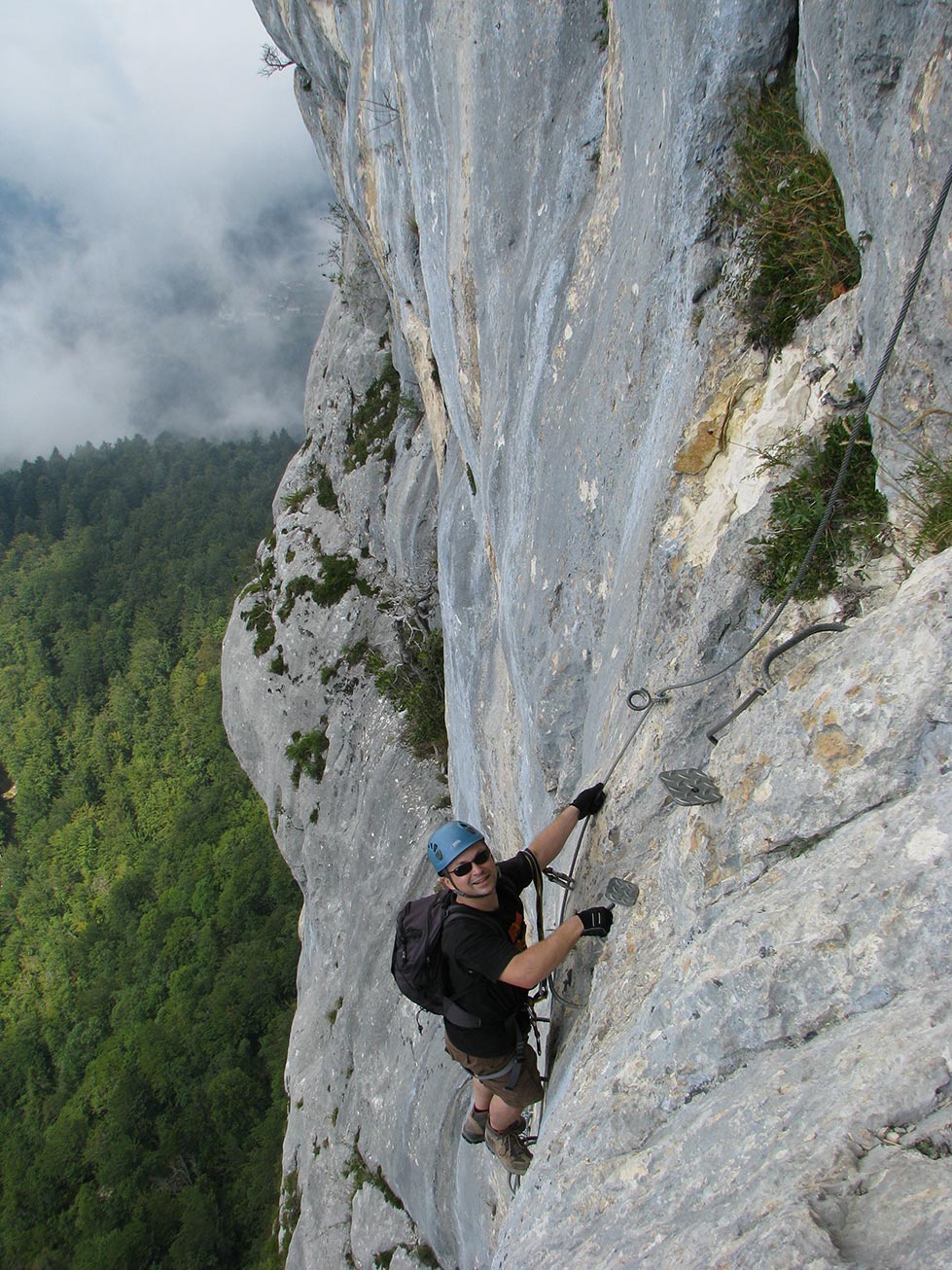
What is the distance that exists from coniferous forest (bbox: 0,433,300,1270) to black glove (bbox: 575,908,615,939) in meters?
34.0

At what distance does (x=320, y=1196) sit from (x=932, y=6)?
2076 centimetres

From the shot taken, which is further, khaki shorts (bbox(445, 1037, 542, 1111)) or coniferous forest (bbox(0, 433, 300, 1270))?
coniferous forest (bbox(0, 433, 300, 1270))

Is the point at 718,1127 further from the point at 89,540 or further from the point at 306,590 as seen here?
the point at 89,540

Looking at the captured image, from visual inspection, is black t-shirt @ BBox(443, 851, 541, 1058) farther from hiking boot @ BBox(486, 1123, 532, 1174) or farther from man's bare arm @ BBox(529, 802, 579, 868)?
hiking boot @ BBox(486, 1123, 532, 1174)

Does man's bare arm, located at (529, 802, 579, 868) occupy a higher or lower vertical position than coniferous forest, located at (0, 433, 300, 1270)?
lower

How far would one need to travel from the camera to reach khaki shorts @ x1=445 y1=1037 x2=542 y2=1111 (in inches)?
231

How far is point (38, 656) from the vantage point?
99750mm

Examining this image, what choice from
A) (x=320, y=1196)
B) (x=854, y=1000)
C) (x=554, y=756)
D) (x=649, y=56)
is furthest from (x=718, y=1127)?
(x=320, y=1196)

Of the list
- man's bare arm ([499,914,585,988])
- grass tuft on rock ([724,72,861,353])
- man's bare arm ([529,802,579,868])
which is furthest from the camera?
man's bare arm ([529,802,579,868])

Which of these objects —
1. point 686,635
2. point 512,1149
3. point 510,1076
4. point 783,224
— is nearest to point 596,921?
point 686,635

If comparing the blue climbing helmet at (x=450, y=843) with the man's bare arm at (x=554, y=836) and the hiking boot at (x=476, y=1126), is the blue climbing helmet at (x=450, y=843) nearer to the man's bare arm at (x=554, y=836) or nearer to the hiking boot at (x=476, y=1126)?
A: the man's bare arm at (x=554, y=836)

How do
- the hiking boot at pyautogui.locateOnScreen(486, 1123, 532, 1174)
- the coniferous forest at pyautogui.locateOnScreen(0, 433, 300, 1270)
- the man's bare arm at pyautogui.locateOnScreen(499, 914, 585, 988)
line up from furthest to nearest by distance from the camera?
the coniferous forest at pyautogui.locateOnScreen(0, 433, 300, 1270), the hiking boot at pyautogui.locateOnScreen(486, 1123, 532, 1174), the man's bare arm at pyautogui.locateOnScreen(499, 914, 585, 988)

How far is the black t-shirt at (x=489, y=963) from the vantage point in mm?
4727

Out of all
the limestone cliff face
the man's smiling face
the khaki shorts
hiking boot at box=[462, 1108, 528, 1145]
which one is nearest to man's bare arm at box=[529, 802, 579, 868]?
the limestone cliff face
